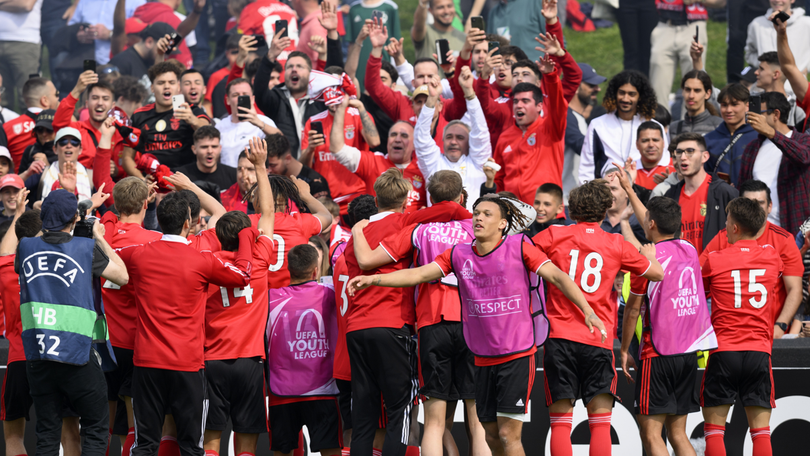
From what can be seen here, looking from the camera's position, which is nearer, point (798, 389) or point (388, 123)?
point (798, 389)

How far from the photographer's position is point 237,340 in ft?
20.3

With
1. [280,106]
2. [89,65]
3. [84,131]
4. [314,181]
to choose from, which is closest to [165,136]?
[84,131]

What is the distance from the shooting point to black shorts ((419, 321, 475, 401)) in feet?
19.8

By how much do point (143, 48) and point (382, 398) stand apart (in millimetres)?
8762

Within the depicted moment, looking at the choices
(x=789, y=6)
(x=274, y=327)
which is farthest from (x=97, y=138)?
(x=789, y=6)

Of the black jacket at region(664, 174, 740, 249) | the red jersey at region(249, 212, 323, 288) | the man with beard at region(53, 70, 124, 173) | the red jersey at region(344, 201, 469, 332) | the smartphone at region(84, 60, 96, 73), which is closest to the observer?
the red jersey at region(344, 201, 469, 332)

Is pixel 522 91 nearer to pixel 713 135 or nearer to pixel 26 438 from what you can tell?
pixel 713 135

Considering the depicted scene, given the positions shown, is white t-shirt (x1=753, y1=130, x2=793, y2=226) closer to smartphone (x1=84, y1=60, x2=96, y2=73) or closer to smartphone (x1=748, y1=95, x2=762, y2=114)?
smartphone (x1=748, y1=95, x2=762, y2=114)

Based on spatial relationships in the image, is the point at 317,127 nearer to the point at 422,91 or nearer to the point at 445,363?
the point at 422,91

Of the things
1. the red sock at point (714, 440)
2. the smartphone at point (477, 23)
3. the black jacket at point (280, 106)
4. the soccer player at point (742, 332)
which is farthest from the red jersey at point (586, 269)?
the black jacket at point (280, 106)

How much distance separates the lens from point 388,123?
34.8ft

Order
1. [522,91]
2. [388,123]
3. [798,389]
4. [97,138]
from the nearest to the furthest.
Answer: [798,389] → [522,91] → [97,138] → [388,123]

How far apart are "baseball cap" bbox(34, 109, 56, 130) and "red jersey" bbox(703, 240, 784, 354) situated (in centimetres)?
729

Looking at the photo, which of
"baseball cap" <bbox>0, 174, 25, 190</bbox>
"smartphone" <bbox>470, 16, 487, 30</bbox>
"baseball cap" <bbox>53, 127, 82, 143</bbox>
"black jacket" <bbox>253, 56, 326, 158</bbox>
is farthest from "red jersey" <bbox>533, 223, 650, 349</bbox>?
"baseball cap" <bbox>0, 174, 25, 190</bbox>
